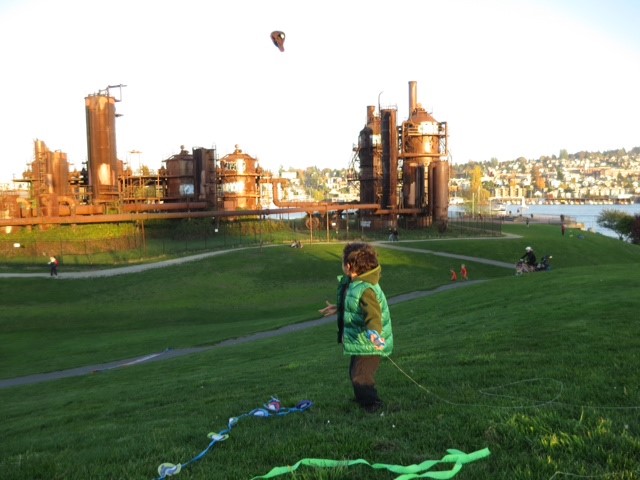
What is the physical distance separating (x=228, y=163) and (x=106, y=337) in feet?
208

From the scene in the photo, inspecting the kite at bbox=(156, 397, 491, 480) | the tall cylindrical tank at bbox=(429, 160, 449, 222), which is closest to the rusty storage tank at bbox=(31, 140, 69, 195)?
the tall cylindrical tank at bbox=(429, 160, 449, 222)

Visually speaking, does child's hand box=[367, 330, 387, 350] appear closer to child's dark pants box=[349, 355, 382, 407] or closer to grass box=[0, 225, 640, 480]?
child's dark pants box=[349, 355, 382, 407]

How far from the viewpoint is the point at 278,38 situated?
23844 mm

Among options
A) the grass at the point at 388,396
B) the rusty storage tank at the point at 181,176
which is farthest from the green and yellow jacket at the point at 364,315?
the rusty storage tank at the point at 181,176

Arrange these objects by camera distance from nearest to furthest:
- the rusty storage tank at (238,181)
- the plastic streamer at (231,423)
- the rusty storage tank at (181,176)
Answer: the plastic streamer at (231,423) → the rusty storage tank at (181,176) → the rusty storage tank at (238,181)

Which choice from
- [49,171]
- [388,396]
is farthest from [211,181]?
[388,396]

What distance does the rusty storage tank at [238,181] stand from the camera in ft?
278

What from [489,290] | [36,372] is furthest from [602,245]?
[36,372]

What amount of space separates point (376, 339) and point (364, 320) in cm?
25

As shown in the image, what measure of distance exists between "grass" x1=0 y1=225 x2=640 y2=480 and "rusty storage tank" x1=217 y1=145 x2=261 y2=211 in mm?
61257

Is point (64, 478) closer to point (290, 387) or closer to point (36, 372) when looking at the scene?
point (290, 387)

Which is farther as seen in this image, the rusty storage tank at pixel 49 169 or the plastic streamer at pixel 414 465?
the rusty storage tank at pixel 49 169

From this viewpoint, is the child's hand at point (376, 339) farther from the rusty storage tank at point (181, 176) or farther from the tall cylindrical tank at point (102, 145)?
the rusty storage tank at point (181, 176)

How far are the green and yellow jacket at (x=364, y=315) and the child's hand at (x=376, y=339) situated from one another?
2 centimetres
